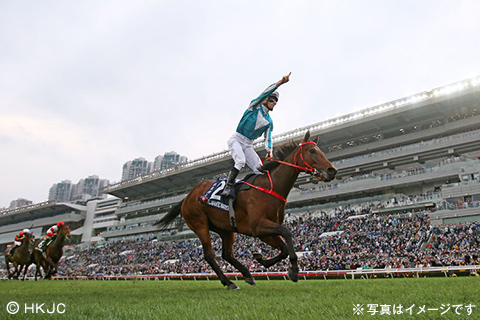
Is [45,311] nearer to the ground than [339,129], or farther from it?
nearer to the ground

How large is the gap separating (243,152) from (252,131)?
458 mm

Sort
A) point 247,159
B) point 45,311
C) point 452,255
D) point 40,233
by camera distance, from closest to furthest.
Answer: point 45,311, point 247,159, point 452,255, point 40,233

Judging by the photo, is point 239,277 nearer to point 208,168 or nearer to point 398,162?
point 398,162

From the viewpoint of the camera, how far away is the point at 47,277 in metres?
16.0

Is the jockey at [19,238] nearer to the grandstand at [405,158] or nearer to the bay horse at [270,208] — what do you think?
the grandstand at [405,158]

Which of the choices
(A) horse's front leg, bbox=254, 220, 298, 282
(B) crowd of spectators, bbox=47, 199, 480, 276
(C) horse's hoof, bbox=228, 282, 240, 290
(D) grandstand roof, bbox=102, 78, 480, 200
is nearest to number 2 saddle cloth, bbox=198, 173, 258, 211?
(A) horse's front leg, bbox=254, 220, 298, 282

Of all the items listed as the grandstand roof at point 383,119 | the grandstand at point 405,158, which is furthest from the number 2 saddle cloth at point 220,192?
the grandstand roof at point 383,119

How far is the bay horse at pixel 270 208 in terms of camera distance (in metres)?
5.82

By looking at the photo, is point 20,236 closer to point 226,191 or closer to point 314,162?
point 226,191

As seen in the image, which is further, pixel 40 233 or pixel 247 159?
pixel 40 233

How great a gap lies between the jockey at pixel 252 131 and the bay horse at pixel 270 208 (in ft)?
1.12

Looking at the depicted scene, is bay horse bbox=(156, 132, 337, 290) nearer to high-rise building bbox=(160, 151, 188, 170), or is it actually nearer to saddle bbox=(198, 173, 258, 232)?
saddle bbox=(198, 173, 258, 232)

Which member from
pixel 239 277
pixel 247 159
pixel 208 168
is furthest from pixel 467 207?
pixel 208 168

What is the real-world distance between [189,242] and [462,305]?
41337 millimetres
